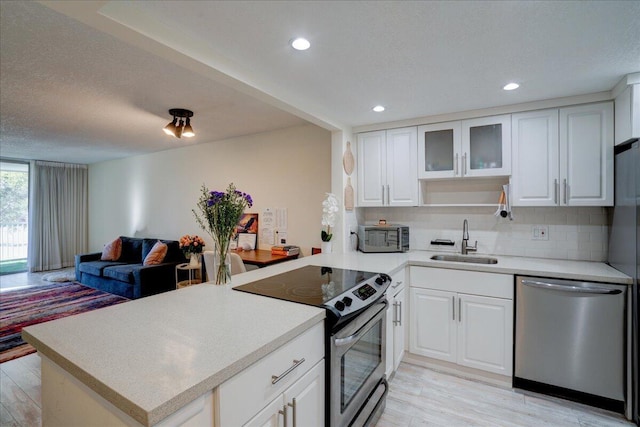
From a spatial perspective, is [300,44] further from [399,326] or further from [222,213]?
[399,326]

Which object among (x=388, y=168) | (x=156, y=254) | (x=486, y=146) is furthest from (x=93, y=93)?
(x=486, y=146)

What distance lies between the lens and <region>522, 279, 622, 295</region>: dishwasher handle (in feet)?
6.62

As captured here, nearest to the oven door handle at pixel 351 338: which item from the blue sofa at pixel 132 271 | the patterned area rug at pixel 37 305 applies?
the patterned area rug at pixel 37 305

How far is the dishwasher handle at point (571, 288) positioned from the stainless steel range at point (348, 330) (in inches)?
43.6

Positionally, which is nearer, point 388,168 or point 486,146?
point 486,146

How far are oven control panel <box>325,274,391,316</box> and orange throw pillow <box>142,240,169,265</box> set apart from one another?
3.95 m

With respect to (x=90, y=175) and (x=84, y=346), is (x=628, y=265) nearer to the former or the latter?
(x=84, y=346)

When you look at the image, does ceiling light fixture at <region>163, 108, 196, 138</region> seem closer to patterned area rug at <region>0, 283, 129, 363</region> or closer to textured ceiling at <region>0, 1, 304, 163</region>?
textured ceiling at <region>0, 1, 304, 163</region>

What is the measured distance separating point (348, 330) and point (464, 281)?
54.4 inches

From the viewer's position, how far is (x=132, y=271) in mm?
4527

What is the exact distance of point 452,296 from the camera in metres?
2.51

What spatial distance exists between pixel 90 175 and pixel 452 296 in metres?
8.31

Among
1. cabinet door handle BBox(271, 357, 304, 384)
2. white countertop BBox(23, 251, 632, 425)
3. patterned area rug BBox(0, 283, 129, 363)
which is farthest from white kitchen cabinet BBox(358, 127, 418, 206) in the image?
patterned area rug BBox(0, 283, 129, 363)

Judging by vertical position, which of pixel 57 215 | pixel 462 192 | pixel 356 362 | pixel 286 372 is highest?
pixel 462 192
